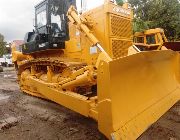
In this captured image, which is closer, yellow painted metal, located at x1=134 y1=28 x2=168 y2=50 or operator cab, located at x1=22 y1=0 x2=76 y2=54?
operator cab, located at x1=22 y1=0 x2=76 y2=54

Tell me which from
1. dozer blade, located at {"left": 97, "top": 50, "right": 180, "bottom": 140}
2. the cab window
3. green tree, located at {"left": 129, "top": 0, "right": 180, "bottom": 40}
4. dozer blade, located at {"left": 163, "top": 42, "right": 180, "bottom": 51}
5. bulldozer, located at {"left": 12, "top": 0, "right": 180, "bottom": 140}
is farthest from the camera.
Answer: green tree, located at {"left": 129, "top": 0, "right": 180, "bottom": 40}

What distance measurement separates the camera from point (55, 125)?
16.7 ft

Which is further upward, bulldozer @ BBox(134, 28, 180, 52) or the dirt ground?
bulldozer @ BBox(134, 28, 180, 52)

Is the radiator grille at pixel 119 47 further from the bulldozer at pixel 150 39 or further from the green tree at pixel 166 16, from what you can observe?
the green tree at pixel 166 16

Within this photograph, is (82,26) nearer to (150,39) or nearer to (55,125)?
(55,125)

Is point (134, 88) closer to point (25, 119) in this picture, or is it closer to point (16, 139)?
point (16, 139)

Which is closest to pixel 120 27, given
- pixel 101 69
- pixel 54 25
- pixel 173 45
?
pixel 173 45

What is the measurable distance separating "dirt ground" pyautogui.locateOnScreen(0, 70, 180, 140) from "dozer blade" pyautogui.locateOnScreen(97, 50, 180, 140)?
0.29 m

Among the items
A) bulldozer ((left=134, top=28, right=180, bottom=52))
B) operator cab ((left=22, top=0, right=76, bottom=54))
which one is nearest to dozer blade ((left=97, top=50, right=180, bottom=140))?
bulldozer ((left=134, top=28, right=180, bottom=52))

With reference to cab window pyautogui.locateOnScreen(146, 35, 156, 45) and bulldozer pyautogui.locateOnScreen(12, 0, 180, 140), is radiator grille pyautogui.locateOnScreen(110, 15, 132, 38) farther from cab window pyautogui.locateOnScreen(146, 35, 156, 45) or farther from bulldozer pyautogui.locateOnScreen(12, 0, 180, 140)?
cab window pyautogui.locateOnScreen(146, 35, 156, 45)

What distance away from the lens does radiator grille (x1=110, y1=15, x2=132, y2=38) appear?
225 inches

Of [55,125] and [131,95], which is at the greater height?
[131,95]

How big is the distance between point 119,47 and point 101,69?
244 centimetres

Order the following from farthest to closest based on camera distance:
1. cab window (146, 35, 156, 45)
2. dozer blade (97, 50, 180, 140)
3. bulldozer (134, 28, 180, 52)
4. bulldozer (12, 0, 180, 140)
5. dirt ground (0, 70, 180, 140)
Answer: cab window (146, 35, 156, 45) → bulldozer (134, 28, 180, 52) → dirt ground (0, 70, 180, 140) → bulldozer (12, 0, 180, 140) → dozer blade (97, 50, 180, 140)
